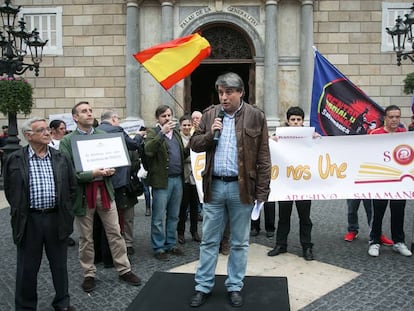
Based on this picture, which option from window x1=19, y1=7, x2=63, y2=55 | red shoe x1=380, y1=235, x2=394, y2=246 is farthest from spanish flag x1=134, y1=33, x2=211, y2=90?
window x1=19, y1=7, x2=63, y2=55

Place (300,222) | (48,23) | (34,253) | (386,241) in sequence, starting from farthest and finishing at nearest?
(48,23) → (386,241) → (300,222) → (34,253)

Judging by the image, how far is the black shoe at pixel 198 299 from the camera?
12.2ft

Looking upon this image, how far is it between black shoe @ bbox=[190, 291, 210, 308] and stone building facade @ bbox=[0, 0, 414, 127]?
9.47m

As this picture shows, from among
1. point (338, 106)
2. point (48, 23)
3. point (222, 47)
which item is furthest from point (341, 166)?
point (48, 23)

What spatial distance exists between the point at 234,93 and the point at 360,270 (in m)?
2.81

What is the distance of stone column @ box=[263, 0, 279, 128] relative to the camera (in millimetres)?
12656

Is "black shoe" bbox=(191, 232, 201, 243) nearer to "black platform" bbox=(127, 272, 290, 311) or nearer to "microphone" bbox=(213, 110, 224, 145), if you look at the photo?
"black platform" bbox=(127, 272, 290, 311)

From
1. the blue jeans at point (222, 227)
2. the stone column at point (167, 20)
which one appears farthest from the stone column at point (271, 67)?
the blue jeans at point (222, 227)

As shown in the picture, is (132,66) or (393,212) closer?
(393,212)

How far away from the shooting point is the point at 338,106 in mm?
5445

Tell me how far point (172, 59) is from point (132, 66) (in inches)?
316

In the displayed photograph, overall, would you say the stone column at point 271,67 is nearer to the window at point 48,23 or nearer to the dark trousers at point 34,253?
the window at point 48,23

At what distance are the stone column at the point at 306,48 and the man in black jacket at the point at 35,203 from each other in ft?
34.2

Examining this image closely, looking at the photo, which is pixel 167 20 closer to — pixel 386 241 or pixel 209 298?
pixel 386 241
